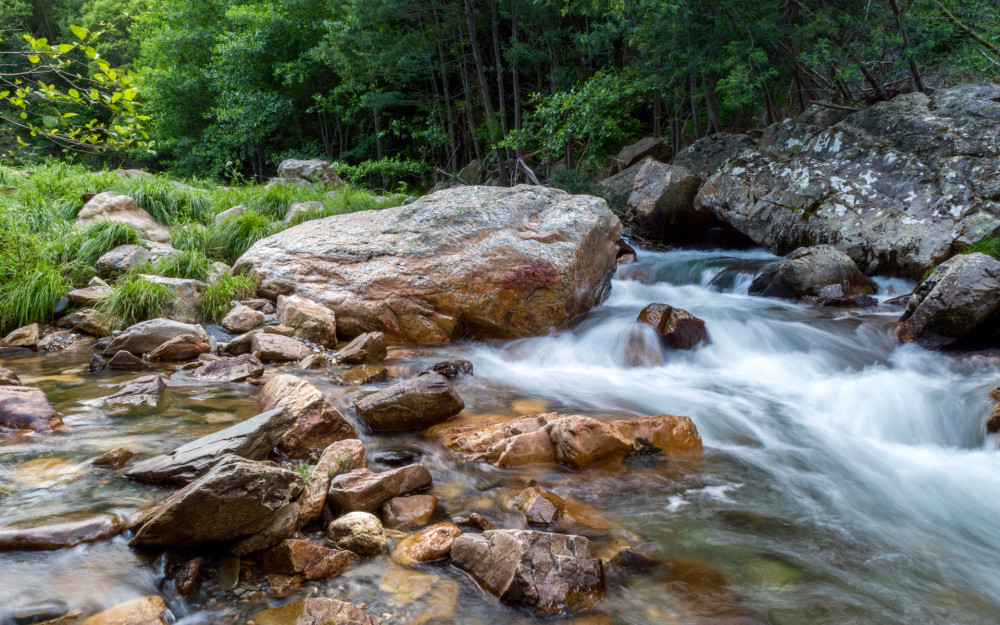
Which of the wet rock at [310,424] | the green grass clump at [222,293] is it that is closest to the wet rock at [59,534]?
the wet rock at [310,424]

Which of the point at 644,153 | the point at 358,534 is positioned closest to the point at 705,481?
the point at 358,534

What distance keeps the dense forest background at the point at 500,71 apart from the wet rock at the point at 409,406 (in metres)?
2.28

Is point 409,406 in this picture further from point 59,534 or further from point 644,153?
point 644,153

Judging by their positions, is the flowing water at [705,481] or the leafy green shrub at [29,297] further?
the leafy green shrub at [29,297]

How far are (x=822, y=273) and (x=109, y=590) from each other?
27.8 feet

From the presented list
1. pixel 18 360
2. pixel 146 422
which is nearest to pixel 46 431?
pixel 146 422

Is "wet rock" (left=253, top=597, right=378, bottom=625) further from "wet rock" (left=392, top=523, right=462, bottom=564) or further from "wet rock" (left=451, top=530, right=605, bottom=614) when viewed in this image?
"wet rock" (left=451, top=530, right=605, bottom=614)

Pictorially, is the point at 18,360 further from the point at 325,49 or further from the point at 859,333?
the point at 325,49

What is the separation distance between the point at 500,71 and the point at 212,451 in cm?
1386

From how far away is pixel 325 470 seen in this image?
10.2 feet

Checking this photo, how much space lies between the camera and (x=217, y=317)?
261 inches

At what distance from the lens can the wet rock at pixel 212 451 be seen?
112 inches

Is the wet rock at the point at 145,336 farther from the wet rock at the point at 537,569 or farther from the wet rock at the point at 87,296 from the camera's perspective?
the wet rock at the point at 537,569

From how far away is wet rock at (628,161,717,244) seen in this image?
11047 mm
